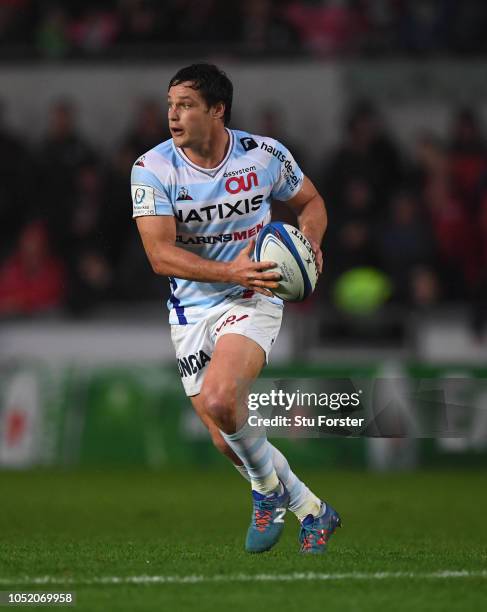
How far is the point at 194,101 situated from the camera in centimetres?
697

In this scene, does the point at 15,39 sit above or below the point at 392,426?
above

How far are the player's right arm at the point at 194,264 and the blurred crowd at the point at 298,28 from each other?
10412 mm

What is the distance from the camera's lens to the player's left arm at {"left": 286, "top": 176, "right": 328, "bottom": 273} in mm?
7371

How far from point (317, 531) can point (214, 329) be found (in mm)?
1181

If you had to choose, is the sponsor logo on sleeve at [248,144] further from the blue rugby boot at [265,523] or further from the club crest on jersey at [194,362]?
the blue rugby boot at [265,523]

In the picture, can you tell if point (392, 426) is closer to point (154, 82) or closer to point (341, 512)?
point (341, 512)

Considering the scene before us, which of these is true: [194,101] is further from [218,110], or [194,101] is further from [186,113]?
[218,110]

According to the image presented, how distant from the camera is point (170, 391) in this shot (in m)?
13.6

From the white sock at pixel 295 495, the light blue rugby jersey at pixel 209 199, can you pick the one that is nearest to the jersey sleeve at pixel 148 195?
the light blue rugby jersey at pixel 209 199

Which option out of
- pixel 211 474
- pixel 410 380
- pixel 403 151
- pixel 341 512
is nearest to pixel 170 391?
pixel 211 474

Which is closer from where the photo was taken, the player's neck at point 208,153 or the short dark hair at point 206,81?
the short dark hair at point 206,81

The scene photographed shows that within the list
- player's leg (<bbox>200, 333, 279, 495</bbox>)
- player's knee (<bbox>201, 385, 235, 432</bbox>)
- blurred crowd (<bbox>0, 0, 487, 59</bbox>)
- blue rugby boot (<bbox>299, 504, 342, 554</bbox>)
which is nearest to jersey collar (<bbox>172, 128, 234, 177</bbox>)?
player's leg (<bbox>200, 333, 279, 495</bbox>)

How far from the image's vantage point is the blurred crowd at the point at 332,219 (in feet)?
47.6

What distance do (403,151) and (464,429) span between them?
201 inches
